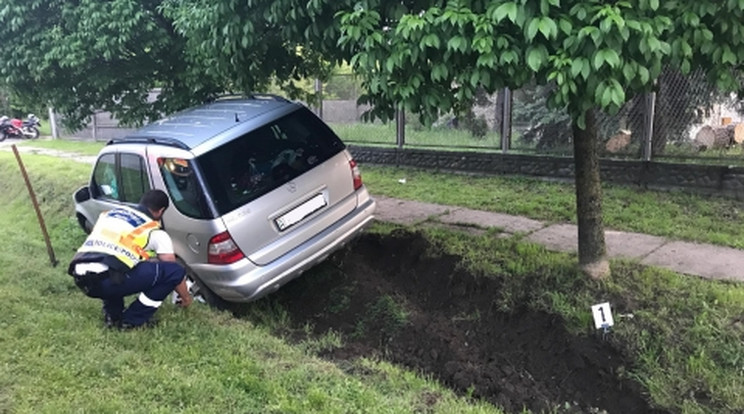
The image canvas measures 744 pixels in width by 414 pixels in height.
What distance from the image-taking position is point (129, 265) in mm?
4207

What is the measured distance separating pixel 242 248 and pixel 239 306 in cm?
97

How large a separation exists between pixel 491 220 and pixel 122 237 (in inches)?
A: 166

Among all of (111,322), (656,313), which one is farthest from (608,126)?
(111,322)

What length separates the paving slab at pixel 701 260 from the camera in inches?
190

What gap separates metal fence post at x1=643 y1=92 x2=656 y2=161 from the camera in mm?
7996

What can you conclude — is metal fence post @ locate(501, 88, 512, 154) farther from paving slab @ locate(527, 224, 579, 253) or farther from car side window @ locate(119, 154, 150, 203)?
car side window @ locate(119, 154, 150, 203)

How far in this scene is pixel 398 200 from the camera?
8.31 metres

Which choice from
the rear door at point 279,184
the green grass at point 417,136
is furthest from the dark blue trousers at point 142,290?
the green grass at point 417,136

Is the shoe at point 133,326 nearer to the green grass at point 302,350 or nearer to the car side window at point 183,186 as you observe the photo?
the green grass at point 302,350

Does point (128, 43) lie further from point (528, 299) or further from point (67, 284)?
point (528, 299)

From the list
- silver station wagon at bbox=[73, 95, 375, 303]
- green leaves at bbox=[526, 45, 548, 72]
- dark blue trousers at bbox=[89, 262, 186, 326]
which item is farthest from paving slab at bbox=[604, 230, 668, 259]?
dark blue trousers at bbox=[89, 262, 186, 326]

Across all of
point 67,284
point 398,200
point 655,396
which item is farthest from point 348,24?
point 398,200

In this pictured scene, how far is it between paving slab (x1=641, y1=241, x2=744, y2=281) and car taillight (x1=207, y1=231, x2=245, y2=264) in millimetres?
3604

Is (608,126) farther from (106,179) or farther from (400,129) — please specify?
(106,179)
